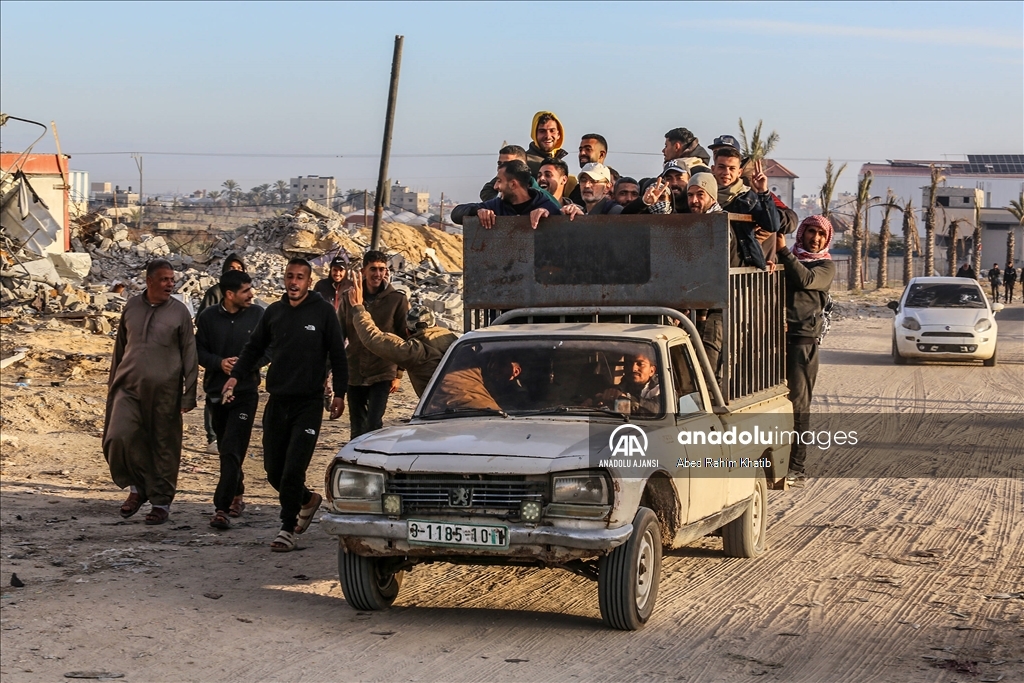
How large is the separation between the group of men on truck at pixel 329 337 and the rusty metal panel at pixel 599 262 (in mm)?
159

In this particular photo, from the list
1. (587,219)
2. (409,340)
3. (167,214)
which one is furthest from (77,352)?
(167,214)

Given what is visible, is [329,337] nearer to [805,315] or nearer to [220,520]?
[220,520]

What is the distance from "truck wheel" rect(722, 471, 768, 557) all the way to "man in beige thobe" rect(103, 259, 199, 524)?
4.11m

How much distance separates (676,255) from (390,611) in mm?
2890

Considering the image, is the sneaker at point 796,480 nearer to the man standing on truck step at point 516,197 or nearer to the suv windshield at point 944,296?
the man standing on truck step at point 516,197

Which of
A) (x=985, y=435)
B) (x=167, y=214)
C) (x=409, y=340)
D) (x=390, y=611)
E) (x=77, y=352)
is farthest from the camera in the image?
(x=167, y=214)

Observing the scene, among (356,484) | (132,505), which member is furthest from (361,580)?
(132,505)

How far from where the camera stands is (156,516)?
9203 mm

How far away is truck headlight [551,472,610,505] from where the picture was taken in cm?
595

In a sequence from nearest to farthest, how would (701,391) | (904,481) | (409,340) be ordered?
(701,391) < (409,340) < (904,481)

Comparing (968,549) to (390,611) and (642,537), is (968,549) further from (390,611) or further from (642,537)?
(390,611)

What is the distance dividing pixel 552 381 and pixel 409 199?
154 m

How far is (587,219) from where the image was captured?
815 cm

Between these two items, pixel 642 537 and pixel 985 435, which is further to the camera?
pixel 985 435
